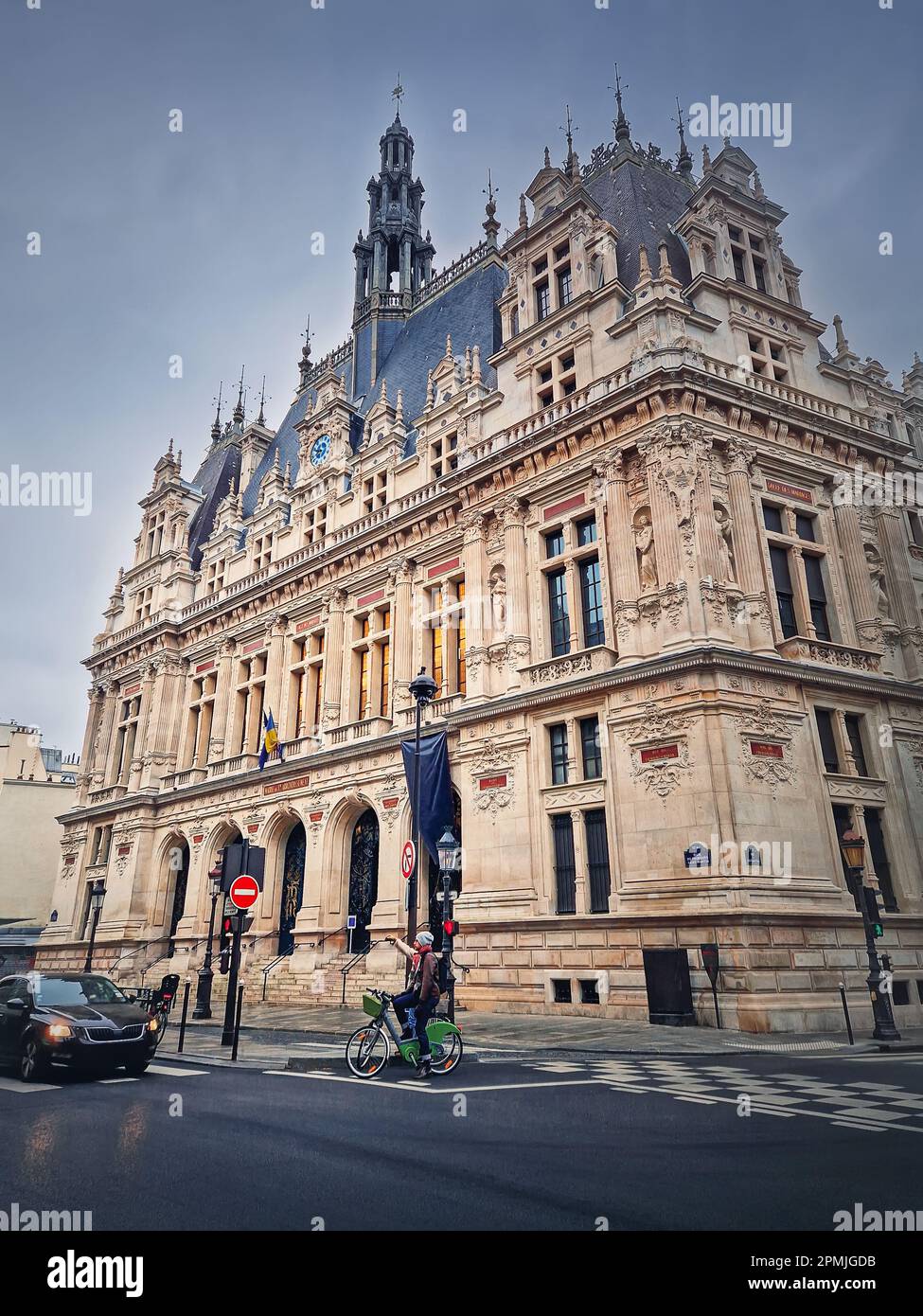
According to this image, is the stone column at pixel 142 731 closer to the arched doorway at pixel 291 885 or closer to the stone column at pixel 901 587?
the arched doorway at pixel 291 885

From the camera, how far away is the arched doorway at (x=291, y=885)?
32.4m

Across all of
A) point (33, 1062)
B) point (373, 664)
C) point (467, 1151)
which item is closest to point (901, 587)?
point (373, 664)

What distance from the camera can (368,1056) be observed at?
11383mm

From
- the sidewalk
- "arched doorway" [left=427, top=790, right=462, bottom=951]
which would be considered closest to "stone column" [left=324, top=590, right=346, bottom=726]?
"arched doorway" [left=427, top=790, right=462, bottom=951]

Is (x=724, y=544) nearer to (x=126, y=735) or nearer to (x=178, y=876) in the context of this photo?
(x=178, y=876)

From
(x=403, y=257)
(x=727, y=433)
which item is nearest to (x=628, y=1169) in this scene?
(x=727, y=433)

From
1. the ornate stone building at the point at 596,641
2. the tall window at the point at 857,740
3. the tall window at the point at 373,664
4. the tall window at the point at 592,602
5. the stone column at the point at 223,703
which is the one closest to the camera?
the ornate stone building at the point at 596,641

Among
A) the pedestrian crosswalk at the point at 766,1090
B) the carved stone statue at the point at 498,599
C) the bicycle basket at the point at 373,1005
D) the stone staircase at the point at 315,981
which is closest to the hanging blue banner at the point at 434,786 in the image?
the carved stone statue at the point at 498,599

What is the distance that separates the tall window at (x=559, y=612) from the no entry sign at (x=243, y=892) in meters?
12.5

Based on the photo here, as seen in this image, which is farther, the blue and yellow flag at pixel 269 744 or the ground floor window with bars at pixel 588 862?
the blue and yellow flag at pixel 269 744

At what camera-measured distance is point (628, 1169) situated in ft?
20.0

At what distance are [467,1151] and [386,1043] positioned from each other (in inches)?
197

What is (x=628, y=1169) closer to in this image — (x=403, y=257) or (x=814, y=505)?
(x=814, y=505)

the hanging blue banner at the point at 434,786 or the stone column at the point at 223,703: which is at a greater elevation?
the stone column at the point at 223,703
